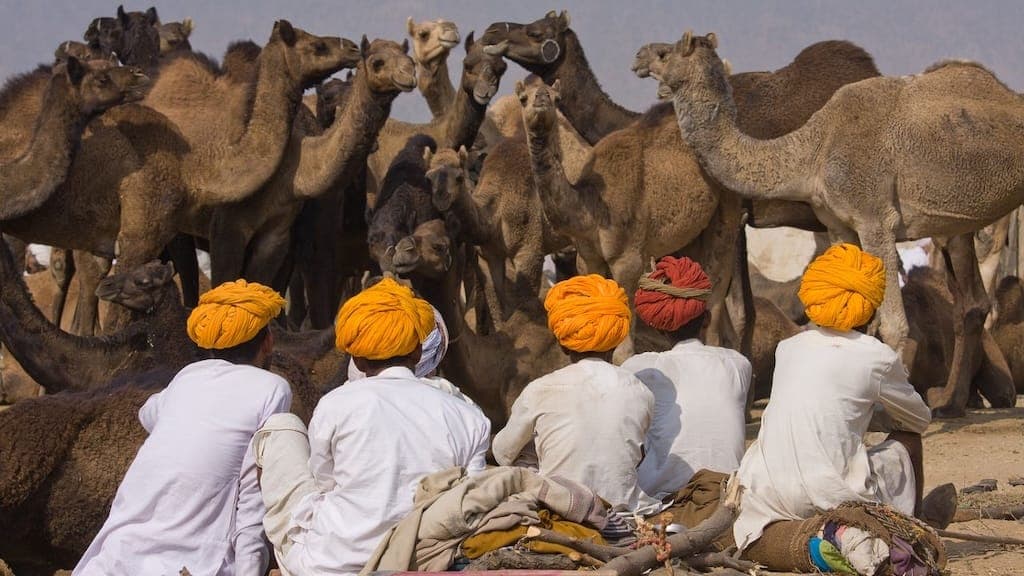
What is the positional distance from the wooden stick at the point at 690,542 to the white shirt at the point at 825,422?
0.35 meters

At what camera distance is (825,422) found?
5285mm

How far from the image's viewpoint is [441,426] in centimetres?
465

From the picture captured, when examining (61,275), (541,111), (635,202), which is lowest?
(61,275)

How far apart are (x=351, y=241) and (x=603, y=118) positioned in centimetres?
248

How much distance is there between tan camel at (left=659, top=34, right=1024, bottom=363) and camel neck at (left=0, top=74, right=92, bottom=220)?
4.31 meters

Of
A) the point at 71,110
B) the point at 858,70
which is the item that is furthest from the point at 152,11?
the point at 858,70

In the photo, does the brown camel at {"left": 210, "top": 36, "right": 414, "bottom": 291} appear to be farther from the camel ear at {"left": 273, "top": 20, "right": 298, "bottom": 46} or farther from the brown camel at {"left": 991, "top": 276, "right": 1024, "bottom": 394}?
the brown camel at {"left": 991, "top": 276, "right": 1024, "bottom": 394}

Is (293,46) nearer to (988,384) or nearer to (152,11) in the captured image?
(152,11)

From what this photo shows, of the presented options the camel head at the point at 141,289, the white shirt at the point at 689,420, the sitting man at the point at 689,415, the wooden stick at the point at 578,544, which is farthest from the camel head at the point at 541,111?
the wooden stick at the point at 578,544

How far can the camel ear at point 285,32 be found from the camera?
11445mm

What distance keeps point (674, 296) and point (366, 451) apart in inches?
74.6

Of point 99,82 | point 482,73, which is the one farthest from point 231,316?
point 482,73

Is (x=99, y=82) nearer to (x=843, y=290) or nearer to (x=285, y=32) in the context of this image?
(x=285, y=32)

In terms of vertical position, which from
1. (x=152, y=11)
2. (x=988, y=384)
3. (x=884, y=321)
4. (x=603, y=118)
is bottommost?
(x=988, y=384)
